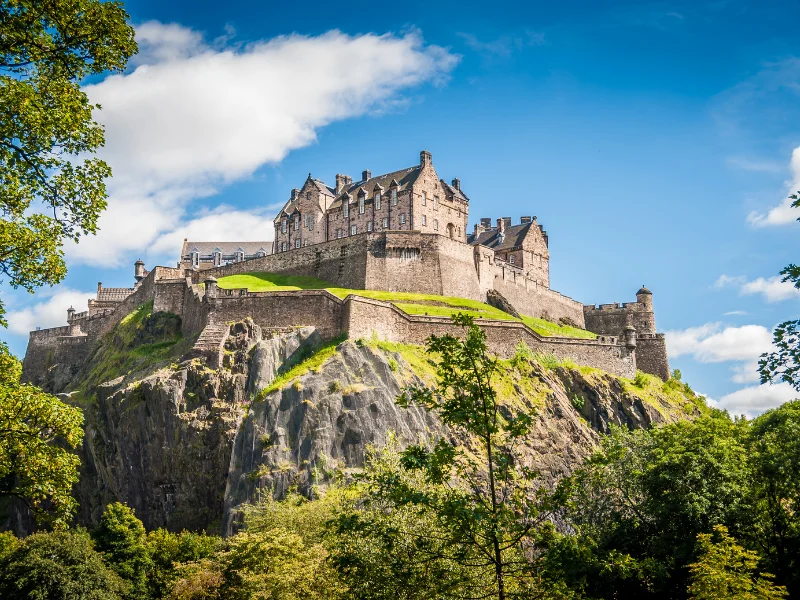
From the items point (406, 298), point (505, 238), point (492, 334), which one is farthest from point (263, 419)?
point (505, 238)

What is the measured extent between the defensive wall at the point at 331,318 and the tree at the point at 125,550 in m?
14.9

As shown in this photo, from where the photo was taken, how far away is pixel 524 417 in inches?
632

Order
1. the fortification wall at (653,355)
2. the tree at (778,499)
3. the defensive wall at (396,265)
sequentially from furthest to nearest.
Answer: the fortification wall at (653,355)
the defensive wall at (396,265)
the tree at (778,499)

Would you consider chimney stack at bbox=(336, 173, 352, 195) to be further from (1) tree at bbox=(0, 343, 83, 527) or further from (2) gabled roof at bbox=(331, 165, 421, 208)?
(1) tree at bbox=(0, 343, 83, 527)

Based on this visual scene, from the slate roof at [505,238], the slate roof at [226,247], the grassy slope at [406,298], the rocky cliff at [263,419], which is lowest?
the rocky cliff at [263,419]

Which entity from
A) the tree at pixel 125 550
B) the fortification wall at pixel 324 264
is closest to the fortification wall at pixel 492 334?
the fortification wall at pixel 324 264

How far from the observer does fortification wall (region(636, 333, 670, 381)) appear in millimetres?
76562

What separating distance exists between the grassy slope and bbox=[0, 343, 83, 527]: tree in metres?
45.8

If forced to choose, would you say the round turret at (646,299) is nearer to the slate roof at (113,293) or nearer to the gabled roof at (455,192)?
the gabled roof at (455,192)

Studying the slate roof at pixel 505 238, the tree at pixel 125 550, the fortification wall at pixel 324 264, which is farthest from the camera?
the slate roof at pixel 505 238

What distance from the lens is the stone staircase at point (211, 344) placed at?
183 ft

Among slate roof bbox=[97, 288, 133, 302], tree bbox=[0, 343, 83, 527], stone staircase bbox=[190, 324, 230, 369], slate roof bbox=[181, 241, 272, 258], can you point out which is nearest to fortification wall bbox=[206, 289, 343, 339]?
stone staircase bbox=[190, 324, 230, 369]

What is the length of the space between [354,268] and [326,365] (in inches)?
817

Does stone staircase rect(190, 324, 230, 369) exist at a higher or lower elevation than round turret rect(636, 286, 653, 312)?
lower
